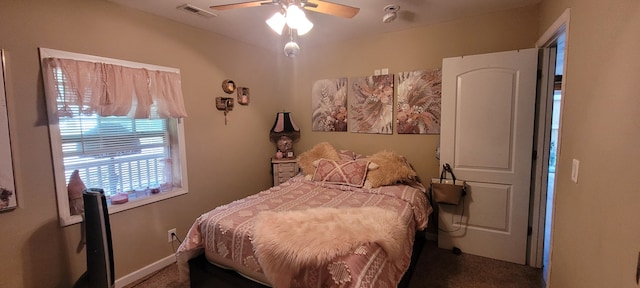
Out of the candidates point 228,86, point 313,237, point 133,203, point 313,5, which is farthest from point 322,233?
point 228,86

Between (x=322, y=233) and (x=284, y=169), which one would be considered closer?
(x=322, y=233)

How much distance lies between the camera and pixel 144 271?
2.42 m

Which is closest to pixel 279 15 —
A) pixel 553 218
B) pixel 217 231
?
pixel 217 231

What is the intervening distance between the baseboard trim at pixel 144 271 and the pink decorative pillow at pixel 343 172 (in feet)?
5.51

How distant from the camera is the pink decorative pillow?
2785 millimetres

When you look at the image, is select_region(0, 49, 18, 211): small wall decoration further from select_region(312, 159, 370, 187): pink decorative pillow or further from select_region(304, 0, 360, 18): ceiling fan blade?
select_region(312, 159, 370, 187): pink decorative pillow

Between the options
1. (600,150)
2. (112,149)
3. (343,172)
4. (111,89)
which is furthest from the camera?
(343,172)

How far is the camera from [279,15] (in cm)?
186

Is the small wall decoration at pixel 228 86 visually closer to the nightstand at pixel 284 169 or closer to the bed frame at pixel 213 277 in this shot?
the nightstand at pixel 284 169

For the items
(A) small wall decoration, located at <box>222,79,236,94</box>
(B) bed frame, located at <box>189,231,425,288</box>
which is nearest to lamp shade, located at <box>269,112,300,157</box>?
(A) small wall decoration, located at <box>222,79,236,94</box>

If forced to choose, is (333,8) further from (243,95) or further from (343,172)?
(243,95)

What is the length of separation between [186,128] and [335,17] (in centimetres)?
192

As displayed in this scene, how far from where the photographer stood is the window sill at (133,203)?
1.99 metres

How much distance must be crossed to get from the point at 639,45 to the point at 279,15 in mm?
1796
